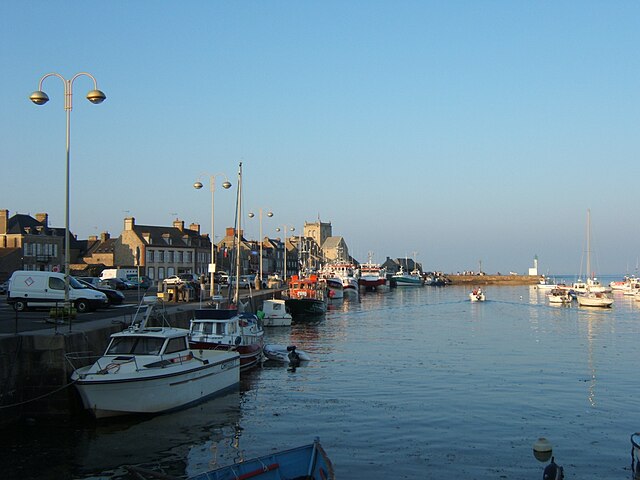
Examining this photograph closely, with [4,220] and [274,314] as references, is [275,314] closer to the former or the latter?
[274,314]

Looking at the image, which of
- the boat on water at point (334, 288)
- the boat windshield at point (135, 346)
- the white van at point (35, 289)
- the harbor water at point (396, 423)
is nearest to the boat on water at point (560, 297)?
the boat on water at point (334, 288)

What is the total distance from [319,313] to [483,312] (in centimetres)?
2086

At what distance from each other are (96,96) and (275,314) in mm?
35402

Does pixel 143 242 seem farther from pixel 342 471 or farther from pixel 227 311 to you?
pixel 342 471

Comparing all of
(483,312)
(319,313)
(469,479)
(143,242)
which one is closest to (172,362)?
(469,479)

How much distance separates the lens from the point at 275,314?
57.5 metres

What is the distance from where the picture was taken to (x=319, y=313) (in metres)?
66.9

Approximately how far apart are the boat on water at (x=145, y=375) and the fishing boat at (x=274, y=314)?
102ft

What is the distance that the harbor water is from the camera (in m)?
17.7

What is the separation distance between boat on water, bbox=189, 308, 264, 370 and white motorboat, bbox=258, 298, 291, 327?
75.3 feet

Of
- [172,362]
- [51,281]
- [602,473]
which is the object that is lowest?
[602,473]

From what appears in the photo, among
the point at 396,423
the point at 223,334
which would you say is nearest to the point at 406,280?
the point at 223,334

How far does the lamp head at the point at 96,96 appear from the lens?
79.1 feet

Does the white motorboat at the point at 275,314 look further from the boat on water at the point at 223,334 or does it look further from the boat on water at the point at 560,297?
the boat on water at the point at 560,297
